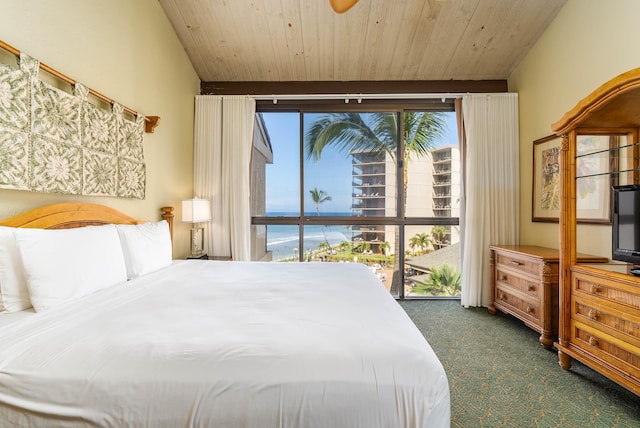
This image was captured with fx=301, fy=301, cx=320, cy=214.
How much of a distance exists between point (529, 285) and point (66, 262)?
3.47 m

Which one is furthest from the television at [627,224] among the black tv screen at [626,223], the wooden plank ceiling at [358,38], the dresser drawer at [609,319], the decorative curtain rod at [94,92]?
the decorative curtain rod at [94,92]

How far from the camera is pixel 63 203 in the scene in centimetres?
191

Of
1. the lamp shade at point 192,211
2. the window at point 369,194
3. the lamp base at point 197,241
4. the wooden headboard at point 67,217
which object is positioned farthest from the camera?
the window at point 369,194

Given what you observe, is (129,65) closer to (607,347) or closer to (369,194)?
(369,194)

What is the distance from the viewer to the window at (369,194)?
3.89 metres

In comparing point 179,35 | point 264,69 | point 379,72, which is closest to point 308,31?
point 264,69

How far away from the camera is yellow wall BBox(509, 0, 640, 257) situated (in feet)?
7.64

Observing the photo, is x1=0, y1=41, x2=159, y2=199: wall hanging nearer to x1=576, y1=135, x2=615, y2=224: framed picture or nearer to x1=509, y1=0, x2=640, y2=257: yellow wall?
x1=576, y1=135, x2=615, y2=224: framed picture

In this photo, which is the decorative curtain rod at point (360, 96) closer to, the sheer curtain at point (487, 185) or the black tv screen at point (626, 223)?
the sheer curtain at point (487, 185)

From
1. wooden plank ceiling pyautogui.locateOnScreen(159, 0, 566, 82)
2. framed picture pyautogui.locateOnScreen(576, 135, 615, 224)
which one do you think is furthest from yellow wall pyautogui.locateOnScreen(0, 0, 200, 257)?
framed picture pyautogui.locateOnScreen(576, 135, 615, 224)

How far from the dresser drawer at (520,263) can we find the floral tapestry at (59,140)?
11.7 feet

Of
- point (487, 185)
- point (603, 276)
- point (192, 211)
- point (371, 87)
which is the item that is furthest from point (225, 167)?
point (603, 276)

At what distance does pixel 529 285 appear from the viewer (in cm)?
277

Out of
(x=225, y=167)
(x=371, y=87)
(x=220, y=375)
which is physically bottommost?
(x=220, y=375)
